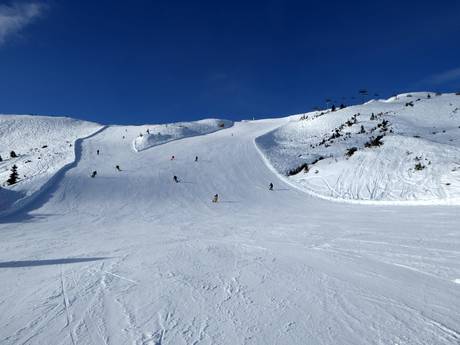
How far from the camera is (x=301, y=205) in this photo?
2334 cm

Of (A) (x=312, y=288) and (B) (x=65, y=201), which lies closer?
(A) (x=312, y=288)

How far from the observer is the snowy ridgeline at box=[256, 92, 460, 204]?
2336 cm

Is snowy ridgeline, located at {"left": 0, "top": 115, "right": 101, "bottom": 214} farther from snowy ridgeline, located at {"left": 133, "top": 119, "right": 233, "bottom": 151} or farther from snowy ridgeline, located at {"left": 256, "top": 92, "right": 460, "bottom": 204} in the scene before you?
snowy ridgeline, located at {"left": 256, "top": 92, "right": 460, "bottom": 204}

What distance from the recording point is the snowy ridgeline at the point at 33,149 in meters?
23.9

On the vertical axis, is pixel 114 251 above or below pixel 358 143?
below

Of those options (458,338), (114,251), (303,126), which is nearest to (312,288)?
(458,338)

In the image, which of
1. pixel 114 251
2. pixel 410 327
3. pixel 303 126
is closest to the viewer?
pixel 410 327

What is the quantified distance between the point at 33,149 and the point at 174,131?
1733 centimetres

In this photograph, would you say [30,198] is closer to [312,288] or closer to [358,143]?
[312,288]

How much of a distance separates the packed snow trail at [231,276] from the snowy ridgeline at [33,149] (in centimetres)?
286

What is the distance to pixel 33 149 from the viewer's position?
4597 centimetres

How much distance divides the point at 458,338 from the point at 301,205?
1819 centimetres

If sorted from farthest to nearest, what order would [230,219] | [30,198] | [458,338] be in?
[30,198] < [230,219] < [458,338]

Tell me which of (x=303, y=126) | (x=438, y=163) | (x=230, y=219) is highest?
(x=303, y=126)
